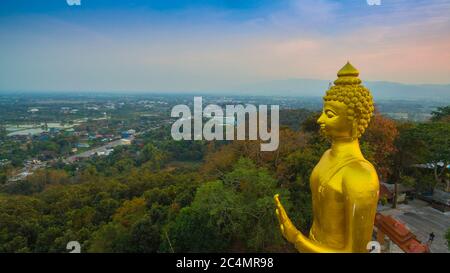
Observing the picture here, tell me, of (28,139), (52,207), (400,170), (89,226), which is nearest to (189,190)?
(89,226)

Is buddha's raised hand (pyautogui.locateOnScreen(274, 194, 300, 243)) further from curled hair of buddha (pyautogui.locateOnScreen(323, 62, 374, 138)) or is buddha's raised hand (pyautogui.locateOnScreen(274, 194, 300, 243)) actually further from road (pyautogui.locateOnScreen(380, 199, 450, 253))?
road (pyautogui.locateOnScreen(380, 199, 450, 253))

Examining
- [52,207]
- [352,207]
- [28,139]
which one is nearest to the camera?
[352,207]

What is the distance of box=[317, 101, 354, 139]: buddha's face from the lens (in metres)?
3.24

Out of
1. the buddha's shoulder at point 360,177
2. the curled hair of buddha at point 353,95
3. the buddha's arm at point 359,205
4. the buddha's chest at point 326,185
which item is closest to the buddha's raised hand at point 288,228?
the buddha's chest at point 326,185

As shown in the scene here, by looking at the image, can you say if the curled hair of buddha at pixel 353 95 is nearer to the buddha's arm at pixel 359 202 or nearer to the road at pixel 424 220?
the buddha's arm at pixel 359 202

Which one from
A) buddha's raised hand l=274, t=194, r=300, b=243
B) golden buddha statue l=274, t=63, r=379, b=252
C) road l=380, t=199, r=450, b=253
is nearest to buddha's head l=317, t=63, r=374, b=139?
golden buddha statue l=274, t=63, r=379, b=252

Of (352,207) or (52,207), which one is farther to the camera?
(52,207)

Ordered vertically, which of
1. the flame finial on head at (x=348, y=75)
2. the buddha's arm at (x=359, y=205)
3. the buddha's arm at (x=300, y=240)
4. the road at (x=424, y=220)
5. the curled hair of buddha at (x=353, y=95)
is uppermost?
the flame finial on head at (x=348, y=75)

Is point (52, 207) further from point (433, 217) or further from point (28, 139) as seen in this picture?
point (28, 139)

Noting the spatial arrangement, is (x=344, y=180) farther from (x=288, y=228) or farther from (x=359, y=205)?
(x=288, y=228)

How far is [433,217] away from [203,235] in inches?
377

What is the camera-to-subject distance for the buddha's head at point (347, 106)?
3225 mm

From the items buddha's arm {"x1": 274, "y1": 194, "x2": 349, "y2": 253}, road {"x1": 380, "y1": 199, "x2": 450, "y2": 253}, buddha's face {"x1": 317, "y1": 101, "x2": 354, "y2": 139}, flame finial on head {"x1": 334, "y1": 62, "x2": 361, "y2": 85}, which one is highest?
flame finial on head {"x1": 334, "y1": 62, "x2": 361, "y2": 85}
